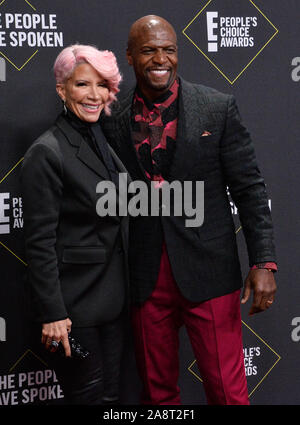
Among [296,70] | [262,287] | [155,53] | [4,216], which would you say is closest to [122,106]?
[155,53]

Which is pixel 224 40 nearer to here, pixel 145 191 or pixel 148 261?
pixel 145 191

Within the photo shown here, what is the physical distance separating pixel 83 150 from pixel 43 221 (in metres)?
0.23

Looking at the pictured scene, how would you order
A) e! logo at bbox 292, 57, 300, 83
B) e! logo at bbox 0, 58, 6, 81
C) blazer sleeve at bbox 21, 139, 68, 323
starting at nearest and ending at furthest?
blazer sleeve at bbox 21, 139, 68, 323 → e! logo at bbox 0, 58, 6, 81 → e! logo at bbox 292, 57, 300, 83

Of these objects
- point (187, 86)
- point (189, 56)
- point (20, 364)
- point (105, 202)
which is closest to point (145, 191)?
point (105, 202)

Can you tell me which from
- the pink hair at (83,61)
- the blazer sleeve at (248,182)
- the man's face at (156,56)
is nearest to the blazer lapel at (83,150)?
the pink hair at (83,61)

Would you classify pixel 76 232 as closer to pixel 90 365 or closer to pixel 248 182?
pixel 90 365

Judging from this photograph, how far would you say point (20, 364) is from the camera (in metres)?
2.22

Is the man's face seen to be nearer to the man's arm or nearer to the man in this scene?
the man

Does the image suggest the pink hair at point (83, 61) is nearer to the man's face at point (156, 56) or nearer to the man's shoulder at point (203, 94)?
the man's face at point (156, 56)

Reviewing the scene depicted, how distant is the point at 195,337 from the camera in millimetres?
1917

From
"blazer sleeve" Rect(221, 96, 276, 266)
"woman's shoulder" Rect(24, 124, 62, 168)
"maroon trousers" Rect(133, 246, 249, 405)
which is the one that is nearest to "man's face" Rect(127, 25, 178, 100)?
"blazer sleeve" Rect(221, 96, 276, 266)

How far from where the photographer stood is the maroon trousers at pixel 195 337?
188 cm

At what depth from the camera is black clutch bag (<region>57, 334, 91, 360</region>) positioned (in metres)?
1.66
